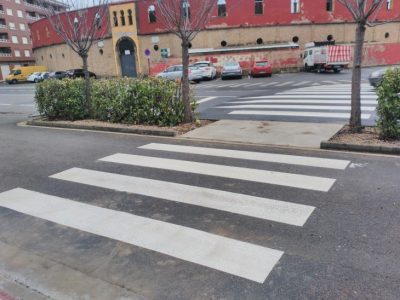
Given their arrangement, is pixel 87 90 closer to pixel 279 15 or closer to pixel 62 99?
pixel 62 99

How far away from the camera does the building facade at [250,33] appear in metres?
37.5

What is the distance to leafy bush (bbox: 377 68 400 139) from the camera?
7.38 meters

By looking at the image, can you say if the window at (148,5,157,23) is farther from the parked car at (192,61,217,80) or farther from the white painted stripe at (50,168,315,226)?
the white painted stripe at (50,168,315,226)

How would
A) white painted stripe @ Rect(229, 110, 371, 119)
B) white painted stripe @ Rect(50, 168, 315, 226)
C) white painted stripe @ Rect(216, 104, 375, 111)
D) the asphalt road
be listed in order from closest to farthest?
1. the asphalt road
2. white painted stripe @ Rect(50, 168, 315, 226)
3. white painted stripe @ Rect(229, 110, 371, 119)
4. white painted stripe @ Rect(216, 104, 375, 111)

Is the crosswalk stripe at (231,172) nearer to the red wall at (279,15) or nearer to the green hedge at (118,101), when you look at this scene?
the green hedge at (118,101)

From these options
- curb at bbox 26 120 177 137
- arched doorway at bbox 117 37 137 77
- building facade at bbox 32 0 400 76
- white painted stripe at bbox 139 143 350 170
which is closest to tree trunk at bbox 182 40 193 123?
curb at bbox 26 120 177 137

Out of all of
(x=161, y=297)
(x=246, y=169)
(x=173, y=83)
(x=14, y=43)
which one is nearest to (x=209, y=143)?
(x=246, y=169)

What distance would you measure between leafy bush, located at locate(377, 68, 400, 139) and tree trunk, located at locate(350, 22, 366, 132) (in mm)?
532

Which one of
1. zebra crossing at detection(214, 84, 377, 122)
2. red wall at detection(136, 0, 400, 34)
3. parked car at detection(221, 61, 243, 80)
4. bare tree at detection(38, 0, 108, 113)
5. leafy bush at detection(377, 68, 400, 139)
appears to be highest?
red wall at detection(136, 0, 400, 34)

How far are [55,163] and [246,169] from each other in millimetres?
4066

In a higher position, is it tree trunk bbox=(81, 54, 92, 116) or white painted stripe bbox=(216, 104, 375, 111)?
tree trunk bbox=(81, 54, 92, 116)

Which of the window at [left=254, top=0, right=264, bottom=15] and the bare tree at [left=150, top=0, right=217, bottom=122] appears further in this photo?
the window at [left=254, top=0, right=264, bottom=15]

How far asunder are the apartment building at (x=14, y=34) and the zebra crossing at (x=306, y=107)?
6593cm

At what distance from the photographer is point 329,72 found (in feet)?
106
